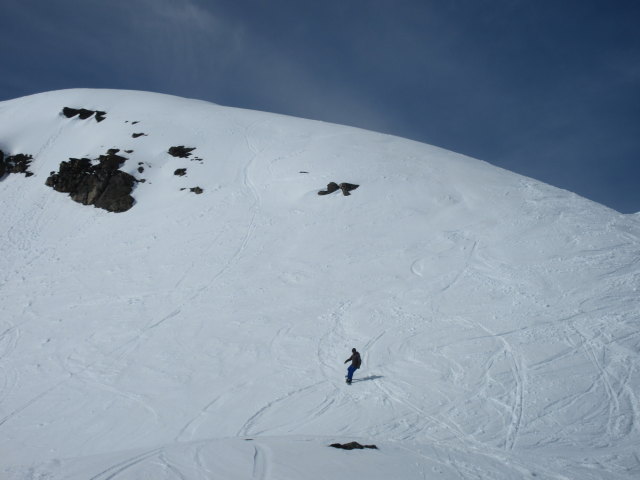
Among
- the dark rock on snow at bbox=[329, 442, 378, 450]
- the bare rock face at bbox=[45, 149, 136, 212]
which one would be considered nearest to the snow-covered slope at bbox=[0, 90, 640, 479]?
the dark rock on snow at bbox=[329, 442, 378, 450]

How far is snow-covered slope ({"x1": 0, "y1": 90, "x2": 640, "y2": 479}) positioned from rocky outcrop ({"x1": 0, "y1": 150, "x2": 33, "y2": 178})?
235 cm

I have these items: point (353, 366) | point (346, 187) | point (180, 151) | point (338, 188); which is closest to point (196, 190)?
point (180, 151)

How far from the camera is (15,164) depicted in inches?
1348

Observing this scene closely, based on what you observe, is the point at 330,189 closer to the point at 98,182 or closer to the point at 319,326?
the point at 319,326

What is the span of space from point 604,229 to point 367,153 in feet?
55.8

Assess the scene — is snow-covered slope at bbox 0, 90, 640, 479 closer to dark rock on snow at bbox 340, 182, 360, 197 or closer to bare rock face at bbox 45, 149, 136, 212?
dark rock on snow at bbox 340, 182, 360, 197

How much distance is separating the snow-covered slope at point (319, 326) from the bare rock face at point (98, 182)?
91 centimetres

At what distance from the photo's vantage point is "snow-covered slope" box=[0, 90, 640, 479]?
9.11 meters

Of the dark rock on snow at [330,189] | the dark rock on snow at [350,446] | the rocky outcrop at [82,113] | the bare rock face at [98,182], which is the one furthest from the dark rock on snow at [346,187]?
the rocky outcrop at [82,113]

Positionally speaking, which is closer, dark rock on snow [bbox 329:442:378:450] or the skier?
dark rock on snow [bbox 329:442:378:450]

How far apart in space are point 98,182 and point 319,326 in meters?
23.0

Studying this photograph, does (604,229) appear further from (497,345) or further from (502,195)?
(497,345)

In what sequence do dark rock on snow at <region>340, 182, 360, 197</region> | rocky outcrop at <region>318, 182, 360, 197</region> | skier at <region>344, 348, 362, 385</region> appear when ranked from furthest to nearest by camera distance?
rocky outcrop at <region>318, 182, 360, 197</region>, dark rock on snow at <region>340, 182, 360, 197</region>, skier at <region>344, 348, 362, 385</region>


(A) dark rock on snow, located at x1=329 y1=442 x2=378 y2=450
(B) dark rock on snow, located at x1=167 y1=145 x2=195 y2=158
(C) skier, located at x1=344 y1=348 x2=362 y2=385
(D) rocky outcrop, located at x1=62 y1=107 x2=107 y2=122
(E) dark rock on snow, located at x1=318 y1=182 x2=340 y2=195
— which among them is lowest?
(A) dark rock on snow, located at x1=329 y1=442 x2=378 y2=450
